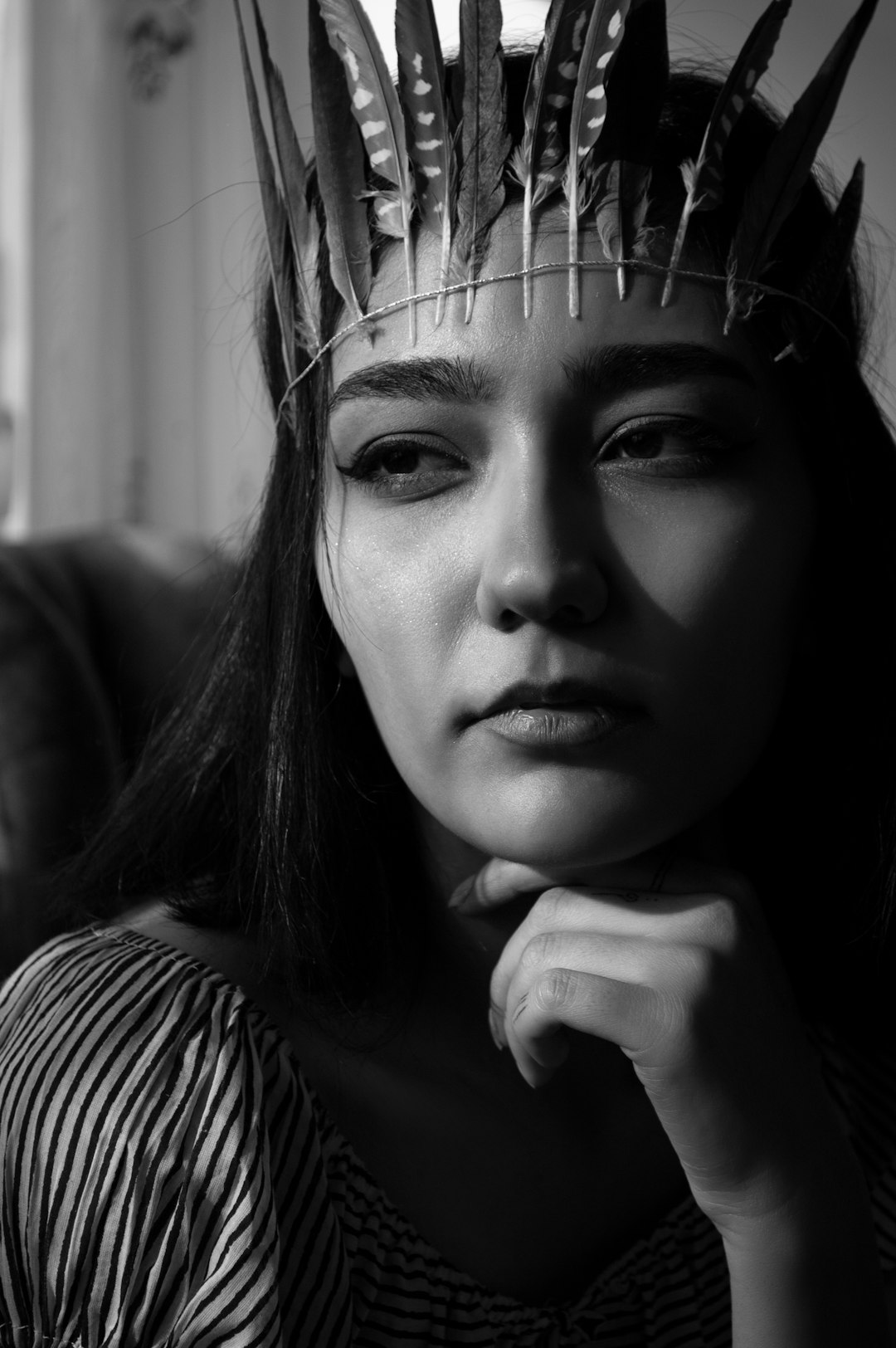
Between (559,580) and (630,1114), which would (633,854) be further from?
(630,1114)

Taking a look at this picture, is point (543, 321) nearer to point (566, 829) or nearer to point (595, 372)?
point (595, 372)

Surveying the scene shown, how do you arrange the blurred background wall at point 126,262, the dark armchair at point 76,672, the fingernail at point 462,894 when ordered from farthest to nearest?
the blurred background wall at point 126,262
the dark armchair at point 76,672
the fingernail at point 462,894

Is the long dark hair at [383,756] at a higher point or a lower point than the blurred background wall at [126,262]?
lower

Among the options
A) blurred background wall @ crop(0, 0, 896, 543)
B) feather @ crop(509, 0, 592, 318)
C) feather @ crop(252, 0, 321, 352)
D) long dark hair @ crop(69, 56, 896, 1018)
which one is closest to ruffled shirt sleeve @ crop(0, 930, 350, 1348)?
long dark hair @ crop(69, 56, 896, 1018)

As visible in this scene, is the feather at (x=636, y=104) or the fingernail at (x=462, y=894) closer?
the feather at (x=636, y=104)

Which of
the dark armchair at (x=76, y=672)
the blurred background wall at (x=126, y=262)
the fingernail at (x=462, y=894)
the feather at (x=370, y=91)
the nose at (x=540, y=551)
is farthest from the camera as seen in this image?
the blurred background wall at (x=126, y=262)

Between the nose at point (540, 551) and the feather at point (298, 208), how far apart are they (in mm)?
226

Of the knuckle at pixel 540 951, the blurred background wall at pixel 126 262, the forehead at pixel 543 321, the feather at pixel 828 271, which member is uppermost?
the blurred background wall at pixel 126 262

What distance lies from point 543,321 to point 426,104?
0.64 ft

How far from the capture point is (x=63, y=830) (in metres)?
1.25

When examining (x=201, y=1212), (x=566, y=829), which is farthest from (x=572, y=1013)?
(x=201, y=1212)

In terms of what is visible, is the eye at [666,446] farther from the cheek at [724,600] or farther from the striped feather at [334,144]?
the striped feather at [334,144]

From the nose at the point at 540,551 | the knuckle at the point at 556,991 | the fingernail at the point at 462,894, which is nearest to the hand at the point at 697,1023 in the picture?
the knuckle at the point at 556,991

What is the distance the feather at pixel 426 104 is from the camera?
32.4 inches
